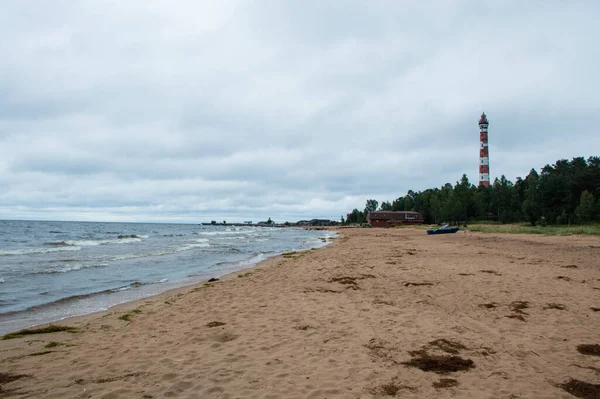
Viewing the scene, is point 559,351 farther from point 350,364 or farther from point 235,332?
point 235,332

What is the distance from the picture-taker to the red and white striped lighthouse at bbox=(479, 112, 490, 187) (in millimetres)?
100344

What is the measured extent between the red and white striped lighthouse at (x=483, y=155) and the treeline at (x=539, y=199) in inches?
196

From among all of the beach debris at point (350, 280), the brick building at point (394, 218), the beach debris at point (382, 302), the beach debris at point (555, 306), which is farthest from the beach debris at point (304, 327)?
the brick building at point (394, 218)

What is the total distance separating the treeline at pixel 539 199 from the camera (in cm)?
6562

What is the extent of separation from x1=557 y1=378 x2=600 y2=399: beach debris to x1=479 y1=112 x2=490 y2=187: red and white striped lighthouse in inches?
4147

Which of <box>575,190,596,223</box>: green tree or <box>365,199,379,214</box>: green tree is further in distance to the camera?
<box>365,199,379,214</box>: green tree

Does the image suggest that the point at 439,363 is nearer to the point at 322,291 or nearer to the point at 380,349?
the point at 380,349

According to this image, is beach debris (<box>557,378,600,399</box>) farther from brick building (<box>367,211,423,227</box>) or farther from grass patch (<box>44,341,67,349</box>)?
brick building (<box>367,211,423,227</box>)

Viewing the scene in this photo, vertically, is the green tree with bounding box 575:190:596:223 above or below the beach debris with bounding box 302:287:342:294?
above

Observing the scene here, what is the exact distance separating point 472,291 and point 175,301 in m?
9.01

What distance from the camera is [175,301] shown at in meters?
10.9

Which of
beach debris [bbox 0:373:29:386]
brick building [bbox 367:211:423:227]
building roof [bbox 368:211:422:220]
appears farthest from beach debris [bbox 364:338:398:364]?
building roof [bbox 368:211:422:220]

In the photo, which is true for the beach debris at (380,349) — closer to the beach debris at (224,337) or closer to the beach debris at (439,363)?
the beach debris at (439,363)

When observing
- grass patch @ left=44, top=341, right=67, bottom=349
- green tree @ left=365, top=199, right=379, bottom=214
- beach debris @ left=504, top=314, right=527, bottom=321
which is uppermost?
green tree @ left=365, top=199, right=379, bottom=214
